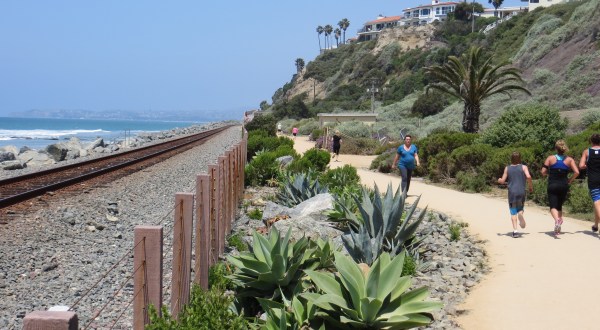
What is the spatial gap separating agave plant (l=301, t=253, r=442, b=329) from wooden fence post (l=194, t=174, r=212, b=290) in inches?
69.0

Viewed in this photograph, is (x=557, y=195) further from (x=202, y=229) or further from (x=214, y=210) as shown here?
(x=202, y=229)

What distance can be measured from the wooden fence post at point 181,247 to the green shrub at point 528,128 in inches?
698

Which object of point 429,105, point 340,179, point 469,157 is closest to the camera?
point 340,179

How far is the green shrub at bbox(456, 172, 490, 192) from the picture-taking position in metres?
19.8

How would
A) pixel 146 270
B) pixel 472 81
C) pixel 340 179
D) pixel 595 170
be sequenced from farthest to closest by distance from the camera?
pixel 472 81, pixel 340 179, pixel 595 170, pixel 146 270

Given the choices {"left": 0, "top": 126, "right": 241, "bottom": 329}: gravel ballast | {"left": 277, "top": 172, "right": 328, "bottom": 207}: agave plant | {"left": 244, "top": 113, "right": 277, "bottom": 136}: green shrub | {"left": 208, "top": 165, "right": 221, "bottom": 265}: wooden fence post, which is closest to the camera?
{"left": 0, "top": 126, "right": 241, "bottom": 329}: gravel ballast

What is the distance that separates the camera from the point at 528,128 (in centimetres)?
2283

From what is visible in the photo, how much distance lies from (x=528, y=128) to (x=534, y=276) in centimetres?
1431

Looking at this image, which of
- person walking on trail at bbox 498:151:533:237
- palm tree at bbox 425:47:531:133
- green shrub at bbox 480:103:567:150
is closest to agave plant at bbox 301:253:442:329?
person walking on trail at bbox 498:151:533:237

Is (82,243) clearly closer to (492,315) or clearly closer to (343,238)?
(343,238)

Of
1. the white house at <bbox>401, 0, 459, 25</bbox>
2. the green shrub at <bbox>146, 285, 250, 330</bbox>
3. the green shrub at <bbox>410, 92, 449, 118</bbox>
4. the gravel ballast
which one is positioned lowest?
the gravel ballast

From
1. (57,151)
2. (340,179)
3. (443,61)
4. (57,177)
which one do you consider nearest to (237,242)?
(340,179)

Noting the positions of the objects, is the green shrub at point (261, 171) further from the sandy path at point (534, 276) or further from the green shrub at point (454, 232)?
the green shrub at point (454, 232)

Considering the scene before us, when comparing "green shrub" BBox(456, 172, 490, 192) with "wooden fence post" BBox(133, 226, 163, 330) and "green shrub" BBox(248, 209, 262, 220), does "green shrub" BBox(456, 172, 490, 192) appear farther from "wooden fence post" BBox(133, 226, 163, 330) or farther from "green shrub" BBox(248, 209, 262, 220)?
"wooden fence post" BBox(133, 226, 163, 330)
